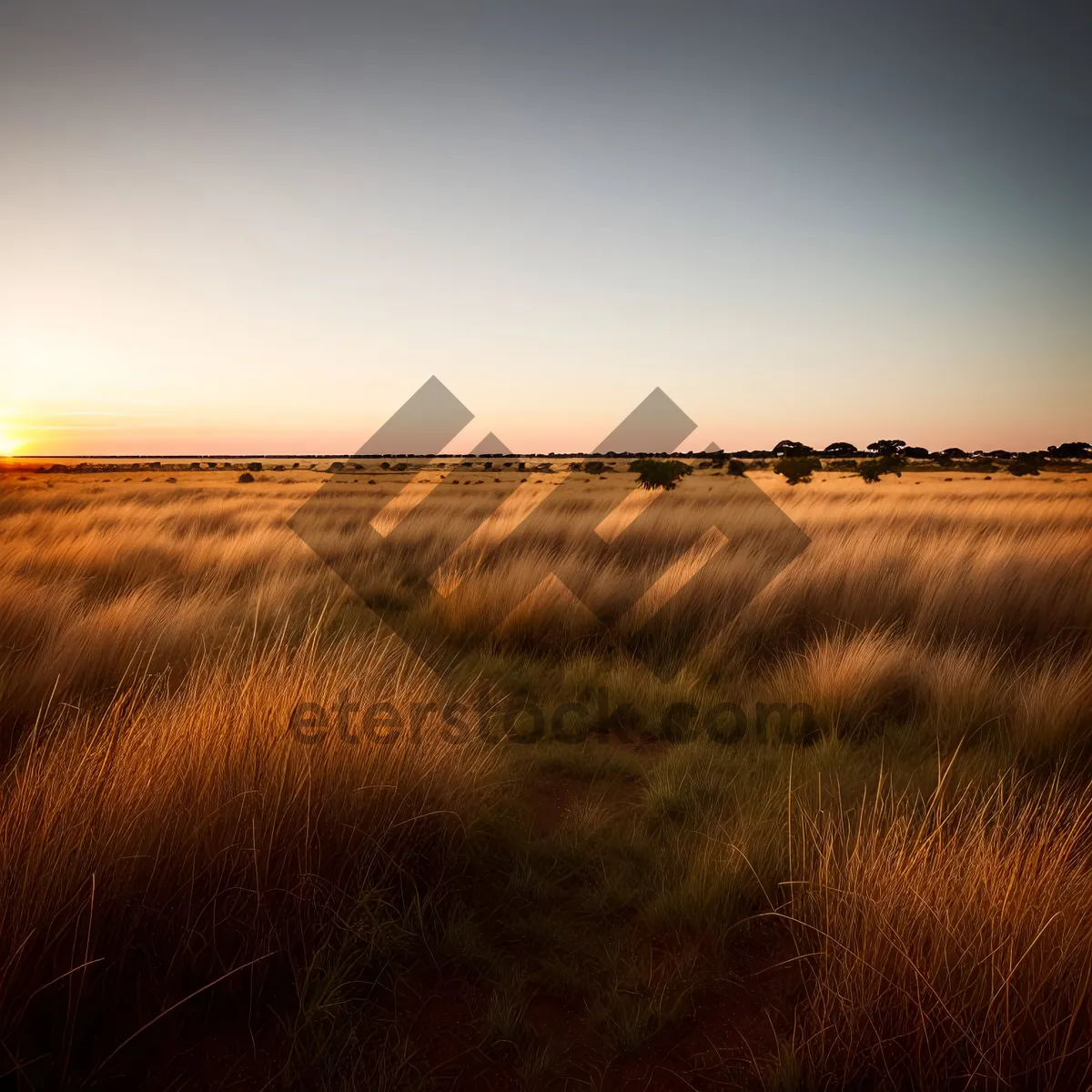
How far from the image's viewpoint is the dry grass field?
1534 millimetres

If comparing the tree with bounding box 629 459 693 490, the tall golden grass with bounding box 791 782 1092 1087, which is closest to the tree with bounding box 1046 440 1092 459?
the tree with bounding box 629 459 693 490

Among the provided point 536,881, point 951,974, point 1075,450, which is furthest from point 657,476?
point 1075,450

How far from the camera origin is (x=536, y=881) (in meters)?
2.37

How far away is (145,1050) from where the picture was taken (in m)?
1.53

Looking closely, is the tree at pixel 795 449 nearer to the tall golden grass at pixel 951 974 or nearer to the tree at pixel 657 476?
the tree at pixel 657 476

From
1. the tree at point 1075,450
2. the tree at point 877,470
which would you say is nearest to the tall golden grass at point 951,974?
the tree at point 877,470

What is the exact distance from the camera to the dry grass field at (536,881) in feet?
5.03

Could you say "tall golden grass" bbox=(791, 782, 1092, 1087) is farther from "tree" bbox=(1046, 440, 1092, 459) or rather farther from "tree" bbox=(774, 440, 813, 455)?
"tree" bbox=(1046, 440, 1092, 459)

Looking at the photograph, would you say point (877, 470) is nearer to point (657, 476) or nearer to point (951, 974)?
point (657, 476)

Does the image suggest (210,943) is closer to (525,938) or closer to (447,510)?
(525,938)

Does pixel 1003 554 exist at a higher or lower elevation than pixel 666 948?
higher

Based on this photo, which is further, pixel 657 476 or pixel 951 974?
pixel 657 476

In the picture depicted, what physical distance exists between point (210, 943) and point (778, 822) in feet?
6.75

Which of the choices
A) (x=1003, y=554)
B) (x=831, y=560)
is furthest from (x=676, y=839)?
(x=1003, y=554)
